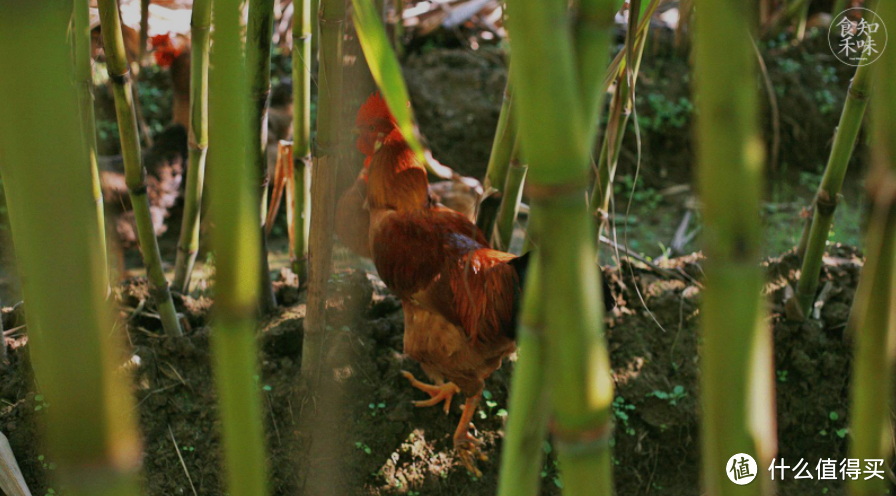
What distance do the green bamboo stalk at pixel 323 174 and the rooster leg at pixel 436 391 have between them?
38cm

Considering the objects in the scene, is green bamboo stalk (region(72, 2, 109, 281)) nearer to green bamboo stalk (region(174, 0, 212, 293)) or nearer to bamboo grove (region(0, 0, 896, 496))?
green bamboo stalk (region(174, 0, 212, 293))

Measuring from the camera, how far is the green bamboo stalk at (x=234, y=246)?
0.50m

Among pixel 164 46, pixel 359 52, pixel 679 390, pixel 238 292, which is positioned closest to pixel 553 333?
pixel 238 292

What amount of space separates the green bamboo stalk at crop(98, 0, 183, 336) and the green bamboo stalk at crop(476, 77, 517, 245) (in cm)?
100

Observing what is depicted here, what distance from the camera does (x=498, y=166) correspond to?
203 cm

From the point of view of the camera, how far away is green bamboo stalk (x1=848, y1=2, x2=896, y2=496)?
0.53 m

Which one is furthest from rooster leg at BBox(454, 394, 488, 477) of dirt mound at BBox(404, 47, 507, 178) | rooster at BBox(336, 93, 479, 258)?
dirt mound at BBox(404, 47, 507, 178)

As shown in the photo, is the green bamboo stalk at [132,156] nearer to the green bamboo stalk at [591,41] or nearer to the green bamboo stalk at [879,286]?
the green bamboo stalk at [591,41]

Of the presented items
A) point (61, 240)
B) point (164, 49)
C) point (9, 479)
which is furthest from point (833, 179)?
point (164, 49)

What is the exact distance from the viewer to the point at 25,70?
449mm

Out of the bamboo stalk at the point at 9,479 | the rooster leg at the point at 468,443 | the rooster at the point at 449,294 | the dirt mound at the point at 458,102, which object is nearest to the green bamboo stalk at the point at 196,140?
the rooster at the point at 449,294

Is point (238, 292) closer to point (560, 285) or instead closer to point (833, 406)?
point (560, 285)

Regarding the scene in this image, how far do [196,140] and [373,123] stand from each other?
1.95 ft

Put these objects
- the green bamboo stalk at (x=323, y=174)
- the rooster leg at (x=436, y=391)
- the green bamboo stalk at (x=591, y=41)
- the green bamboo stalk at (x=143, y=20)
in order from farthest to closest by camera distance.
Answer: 1. the rooster leg at (x=436, y=391)
2. the green bamboo stalk at (x=143, y=20)
3. the green bamboo stalk at (x=323, y=174)
4. the green bamboo stalk at (x=591, y=41)
